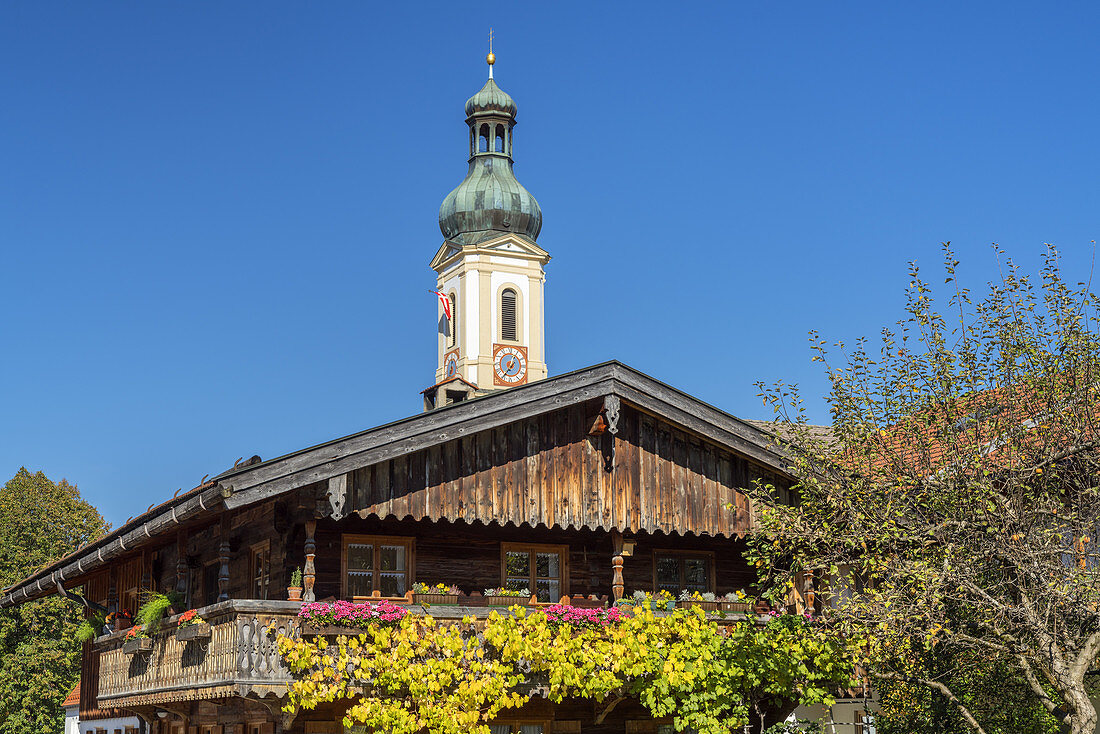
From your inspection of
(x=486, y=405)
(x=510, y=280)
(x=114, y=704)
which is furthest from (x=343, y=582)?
(x=510, y=280)

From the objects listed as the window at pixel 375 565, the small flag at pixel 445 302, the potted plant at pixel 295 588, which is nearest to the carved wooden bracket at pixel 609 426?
the window at pixel 375 565

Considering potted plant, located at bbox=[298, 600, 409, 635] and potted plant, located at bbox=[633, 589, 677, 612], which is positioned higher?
potted plant, located at bbox=[633, 589, 677, 612]

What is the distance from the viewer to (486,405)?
21.7m

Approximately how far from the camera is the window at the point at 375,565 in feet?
74.2

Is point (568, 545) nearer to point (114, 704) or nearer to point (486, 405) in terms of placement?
point (486, 405)

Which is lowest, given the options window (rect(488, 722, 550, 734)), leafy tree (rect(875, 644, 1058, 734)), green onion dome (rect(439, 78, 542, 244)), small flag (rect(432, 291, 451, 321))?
window (rect(488, 722, 550, 734))

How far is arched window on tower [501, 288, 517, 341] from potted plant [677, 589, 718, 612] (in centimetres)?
5244

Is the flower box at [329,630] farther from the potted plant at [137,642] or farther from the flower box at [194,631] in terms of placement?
the potted plant at [137,642]

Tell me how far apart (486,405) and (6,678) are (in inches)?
1463

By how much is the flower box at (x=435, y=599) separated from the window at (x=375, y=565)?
5.37 ft

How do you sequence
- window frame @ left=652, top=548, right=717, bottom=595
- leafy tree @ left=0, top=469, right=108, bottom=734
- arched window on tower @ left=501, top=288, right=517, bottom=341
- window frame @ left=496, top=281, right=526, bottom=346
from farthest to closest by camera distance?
1. arched window on tower @ left=501, top=288, right=517, bottom=341
2. window frame @ left=496, top=281, right=526, bottom=346
3. leafy tree @ left=0, top=469, right=108, bottom=734
4. window frame @ left=652, top=548, right=717, bottom=595

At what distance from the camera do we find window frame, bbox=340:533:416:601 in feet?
73.9

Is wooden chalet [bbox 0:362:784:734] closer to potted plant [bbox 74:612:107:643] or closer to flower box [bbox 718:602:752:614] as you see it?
flower box [bbox 718:602:752:614]

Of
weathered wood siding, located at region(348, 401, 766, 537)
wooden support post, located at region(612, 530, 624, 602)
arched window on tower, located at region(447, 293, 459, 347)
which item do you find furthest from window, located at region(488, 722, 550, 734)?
arched window on tower, located at region(447, 293, 459, 347)
